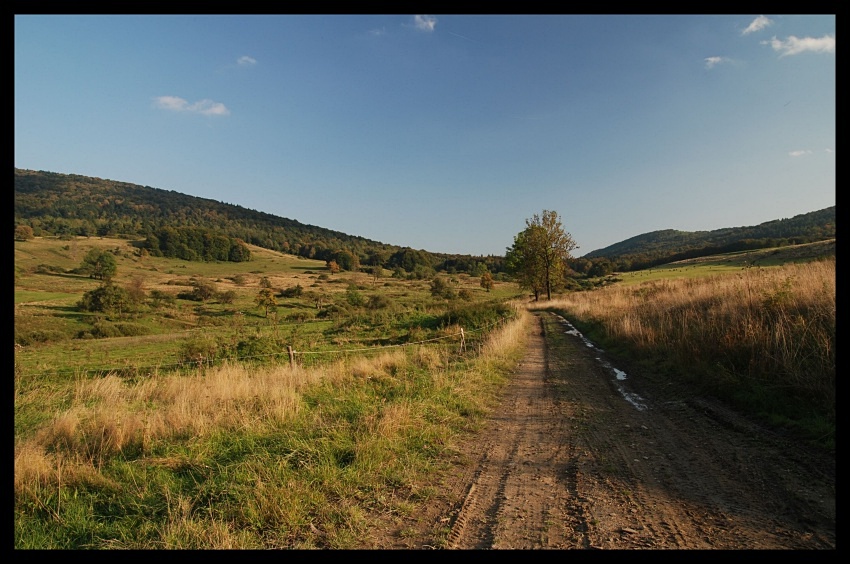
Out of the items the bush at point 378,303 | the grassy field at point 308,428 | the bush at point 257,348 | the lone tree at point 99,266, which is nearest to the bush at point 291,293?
the bush at point 378,303

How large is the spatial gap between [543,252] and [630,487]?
46051 millimetres

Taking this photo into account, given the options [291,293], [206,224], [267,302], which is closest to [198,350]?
[267,302]

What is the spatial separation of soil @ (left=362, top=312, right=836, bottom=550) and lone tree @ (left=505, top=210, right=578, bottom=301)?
42.3m

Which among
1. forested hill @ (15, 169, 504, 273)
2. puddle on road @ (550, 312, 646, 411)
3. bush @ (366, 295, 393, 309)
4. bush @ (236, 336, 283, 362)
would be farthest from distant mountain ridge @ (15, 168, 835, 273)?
bush @ (236, 336, 283, 362)

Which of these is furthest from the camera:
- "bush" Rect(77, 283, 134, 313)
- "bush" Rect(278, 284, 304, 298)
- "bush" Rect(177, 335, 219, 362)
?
"bush" Rect(278, 284, 304, 298)

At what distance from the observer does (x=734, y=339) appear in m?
8.11

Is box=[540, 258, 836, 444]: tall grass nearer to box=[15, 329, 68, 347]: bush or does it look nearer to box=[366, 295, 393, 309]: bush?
box=[366, 295, 393, 309]: bush

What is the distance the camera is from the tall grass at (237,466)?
3.47 meters

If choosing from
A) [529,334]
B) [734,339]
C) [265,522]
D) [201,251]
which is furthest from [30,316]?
[201,251]

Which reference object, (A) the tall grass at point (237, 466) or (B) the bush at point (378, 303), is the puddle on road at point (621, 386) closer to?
(A) the tall grass at point (237, 466)

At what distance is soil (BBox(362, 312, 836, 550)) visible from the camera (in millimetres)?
3158

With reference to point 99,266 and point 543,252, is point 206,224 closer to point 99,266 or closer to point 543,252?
point 99,266

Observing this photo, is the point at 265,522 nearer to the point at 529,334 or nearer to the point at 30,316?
the point at 529,334

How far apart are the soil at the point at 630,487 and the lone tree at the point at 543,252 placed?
42.3 metres
